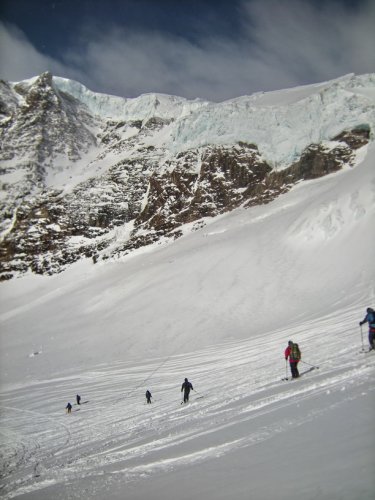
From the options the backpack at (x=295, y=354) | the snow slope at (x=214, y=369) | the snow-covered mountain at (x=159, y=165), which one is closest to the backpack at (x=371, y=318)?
the snow slope at (x=214, y=369)

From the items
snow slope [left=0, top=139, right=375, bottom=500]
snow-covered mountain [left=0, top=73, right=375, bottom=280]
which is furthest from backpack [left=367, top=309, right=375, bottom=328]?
snow-covered mountain [left=0, top=73, right=375, bottom=280]

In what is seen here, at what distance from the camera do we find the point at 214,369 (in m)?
21.2

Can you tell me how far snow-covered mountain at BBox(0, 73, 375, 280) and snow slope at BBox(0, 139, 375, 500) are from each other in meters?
7.96

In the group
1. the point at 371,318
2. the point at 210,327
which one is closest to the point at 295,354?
the point at 371,318

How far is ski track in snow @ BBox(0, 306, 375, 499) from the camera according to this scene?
283 inches

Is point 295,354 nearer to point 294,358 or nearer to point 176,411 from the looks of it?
point 294,358

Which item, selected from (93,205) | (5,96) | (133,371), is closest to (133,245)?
(93,205)

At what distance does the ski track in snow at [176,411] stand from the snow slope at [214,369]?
0.26ft

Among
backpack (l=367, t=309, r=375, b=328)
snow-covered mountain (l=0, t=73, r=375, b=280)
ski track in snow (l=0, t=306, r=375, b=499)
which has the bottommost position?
ski track in snow (l=0, t=306, r=375, b=499)

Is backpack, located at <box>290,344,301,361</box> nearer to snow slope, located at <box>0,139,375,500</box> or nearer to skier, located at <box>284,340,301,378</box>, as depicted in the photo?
skier, located at <box>284,340,301,378</box>

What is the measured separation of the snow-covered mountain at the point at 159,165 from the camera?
70.4 metres

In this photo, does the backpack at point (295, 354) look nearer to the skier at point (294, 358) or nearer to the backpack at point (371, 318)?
the skier at point (294, 358)

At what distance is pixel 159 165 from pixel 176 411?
99.8m

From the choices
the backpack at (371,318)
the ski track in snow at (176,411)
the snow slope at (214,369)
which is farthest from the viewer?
the backpack at (371,318)
